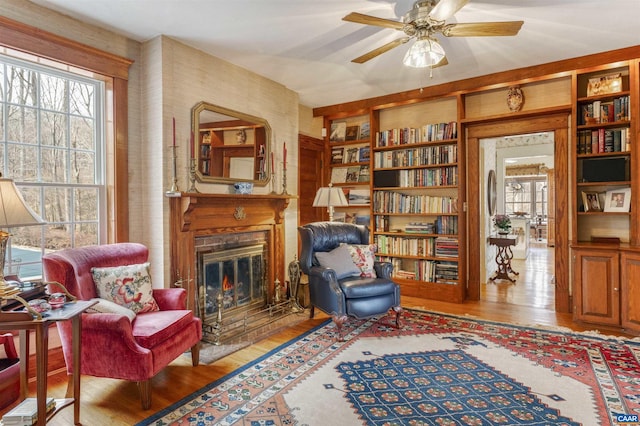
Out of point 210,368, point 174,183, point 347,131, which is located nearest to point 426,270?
point 347,131

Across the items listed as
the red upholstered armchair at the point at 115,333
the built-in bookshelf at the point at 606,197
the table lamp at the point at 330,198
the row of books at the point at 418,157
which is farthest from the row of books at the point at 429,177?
the red upholstered armchair at the point at 115,333

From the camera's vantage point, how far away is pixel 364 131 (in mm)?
5465

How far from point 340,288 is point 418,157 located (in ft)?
7.89

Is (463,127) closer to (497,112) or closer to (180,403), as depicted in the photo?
(497,112)

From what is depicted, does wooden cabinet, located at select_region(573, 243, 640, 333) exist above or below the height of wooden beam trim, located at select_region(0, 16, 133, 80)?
below

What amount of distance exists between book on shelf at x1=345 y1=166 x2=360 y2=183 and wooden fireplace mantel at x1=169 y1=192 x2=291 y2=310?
57.8 inches

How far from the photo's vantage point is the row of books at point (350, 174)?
5.46 m

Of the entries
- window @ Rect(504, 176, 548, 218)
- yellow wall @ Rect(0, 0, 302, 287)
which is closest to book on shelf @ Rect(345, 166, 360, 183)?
yellow wall @ Rect(0, 0, 302, 287)

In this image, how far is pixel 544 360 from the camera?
2.81m

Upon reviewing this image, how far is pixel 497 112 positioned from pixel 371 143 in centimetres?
168

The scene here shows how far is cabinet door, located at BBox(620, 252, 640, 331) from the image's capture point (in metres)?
3.34

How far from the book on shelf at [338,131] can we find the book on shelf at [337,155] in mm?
156

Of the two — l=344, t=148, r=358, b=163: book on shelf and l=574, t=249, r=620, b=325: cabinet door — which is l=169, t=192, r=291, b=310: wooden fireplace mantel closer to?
l=344, t=148, r=358, b=163: book on shelf

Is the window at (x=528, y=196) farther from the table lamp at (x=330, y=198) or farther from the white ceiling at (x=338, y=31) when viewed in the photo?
the table lamp at (x=330, y=198)
